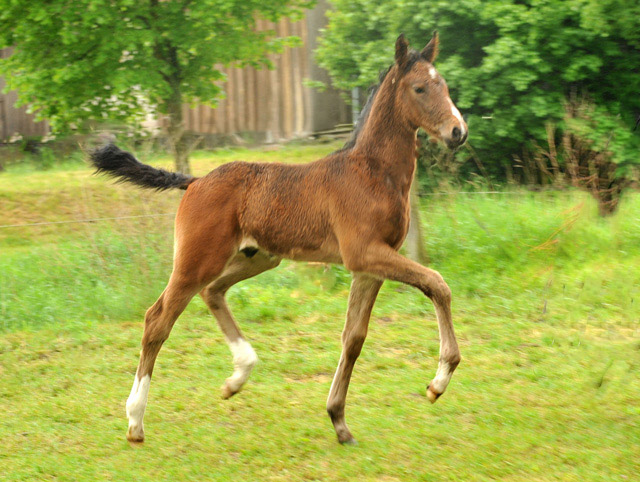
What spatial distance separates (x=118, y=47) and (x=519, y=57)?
5.11 metres

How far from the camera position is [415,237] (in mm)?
8703

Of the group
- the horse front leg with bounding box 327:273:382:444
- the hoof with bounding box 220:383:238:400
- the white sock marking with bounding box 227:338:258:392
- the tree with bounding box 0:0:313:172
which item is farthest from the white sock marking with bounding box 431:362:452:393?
the tree with bounding box 0:0:313:172

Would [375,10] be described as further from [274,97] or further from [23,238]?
[23,238]

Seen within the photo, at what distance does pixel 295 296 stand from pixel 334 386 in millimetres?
3656

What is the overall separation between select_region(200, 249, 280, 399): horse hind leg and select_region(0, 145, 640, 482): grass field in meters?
0.34

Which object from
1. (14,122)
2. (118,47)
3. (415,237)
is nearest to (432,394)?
(415,237)

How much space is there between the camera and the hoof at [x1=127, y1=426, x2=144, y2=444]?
478 cm

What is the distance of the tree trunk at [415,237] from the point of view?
28.4ft

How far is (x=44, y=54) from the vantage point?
9.88 meters

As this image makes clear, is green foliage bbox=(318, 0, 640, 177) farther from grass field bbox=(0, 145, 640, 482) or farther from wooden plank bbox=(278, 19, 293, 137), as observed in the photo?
wooden plank bbox=(278, 19, 293, 137)

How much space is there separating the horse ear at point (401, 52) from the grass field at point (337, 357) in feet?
7.57

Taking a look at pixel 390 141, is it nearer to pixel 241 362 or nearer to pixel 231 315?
pixel 231 315

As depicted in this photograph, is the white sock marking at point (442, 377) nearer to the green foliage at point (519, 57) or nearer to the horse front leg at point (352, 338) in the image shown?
the horse front leg at point (352, 338)

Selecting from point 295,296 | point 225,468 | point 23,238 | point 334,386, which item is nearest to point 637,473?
point 334,386
